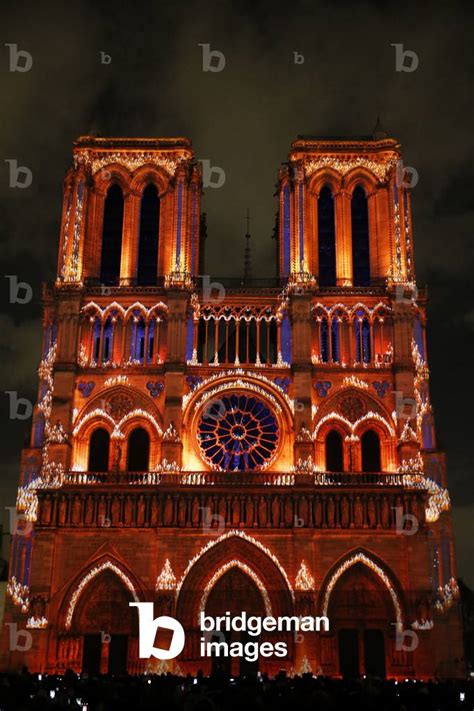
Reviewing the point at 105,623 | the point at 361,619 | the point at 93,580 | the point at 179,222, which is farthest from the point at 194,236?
the point at 361,619

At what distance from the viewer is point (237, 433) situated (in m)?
47.1

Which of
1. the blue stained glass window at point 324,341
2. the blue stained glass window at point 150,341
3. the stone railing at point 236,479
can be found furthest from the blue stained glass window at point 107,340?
the blue stained glass window at point 324,341

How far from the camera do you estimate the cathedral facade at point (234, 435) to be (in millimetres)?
43094

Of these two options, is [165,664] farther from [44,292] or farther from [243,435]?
[44,292]

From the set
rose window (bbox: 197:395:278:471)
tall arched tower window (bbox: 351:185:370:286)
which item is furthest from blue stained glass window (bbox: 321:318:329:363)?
rose window (bbox: 197:395:278:471)

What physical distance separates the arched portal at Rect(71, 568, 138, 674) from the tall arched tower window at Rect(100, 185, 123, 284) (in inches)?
643

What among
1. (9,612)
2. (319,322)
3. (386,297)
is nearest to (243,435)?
(319,322)

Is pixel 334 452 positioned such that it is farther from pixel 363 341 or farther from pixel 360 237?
pixel 360 237

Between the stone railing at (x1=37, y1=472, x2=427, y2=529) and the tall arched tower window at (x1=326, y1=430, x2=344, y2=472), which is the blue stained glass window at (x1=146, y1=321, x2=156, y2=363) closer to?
the stone railing at (x1=37, y1=472, x2=427, y2=529)

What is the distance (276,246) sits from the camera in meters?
56.8

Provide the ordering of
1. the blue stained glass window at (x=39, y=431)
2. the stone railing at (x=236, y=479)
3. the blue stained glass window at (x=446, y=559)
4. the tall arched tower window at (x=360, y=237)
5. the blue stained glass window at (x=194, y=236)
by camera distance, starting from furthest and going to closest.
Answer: the tall arched tower window at (x=360, y=237), the blue stained glass window at (x=194, y=236), the blue stained glass window at (x=39, y=431), the blue stained glass window at (x=446, y=559), the stone railing at (x=236, y=479)

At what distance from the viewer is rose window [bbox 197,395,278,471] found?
46.6 meters

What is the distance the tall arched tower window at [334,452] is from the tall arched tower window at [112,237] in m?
14.4

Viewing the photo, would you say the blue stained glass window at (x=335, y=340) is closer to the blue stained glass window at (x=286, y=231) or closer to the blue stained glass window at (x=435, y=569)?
the blue stained glass window at (x=286, y=231)
